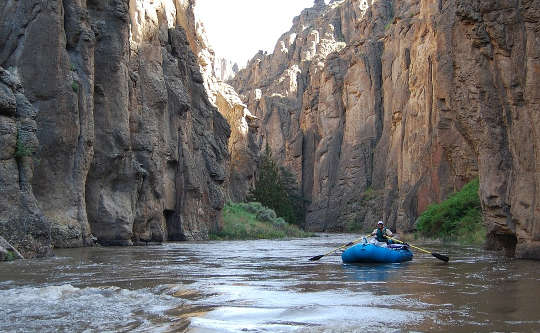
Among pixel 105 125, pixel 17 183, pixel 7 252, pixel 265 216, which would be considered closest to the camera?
pixel 7 252

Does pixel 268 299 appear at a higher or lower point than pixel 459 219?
lower

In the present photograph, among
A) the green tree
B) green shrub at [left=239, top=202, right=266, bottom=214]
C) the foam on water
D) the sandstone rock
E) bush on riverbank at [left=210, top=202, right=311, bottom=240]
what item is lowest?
the foam on water

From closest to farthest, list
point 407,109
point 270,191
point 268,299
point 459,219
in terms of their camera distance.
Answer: point 268,299 < point 459,219 < point 407,109 < point 270,191

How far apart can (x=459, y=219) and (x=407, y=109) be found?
26.7m

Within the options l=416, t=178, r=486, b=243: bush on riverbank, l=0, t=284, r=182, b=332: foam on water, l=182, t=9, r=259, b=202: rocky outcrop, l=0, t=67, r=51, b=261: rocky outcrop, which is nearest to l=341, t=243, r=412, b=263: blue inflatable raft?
l=0, t=284, r=182, b=332: foam on water

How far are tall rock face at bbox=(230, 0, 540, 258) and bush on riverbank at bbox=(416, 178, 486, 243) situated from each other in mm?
4038

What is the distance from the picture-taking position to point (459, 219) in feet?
98.3

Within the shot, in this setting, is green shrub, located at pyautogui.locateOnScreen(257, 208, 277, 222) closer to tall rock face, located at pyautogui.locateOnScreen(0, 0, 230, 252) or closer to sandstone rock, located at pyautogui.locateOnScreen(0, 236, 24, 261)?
tall rock face, located at pyautogui.locateOnScreen(0, 0, 230, 252)

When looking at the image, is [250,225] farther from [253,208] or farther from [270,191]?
[270,191]

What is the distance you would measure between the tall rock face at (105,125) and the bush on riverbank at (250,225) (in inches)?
61.6

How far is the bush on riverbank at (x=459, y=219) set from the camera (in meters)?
28.1

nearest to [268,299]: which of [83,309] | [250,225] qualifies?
[83,309]

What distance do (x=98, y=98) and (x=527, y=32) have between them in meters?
19.1

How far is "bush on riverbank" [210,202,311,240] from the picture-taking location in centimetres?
4257
